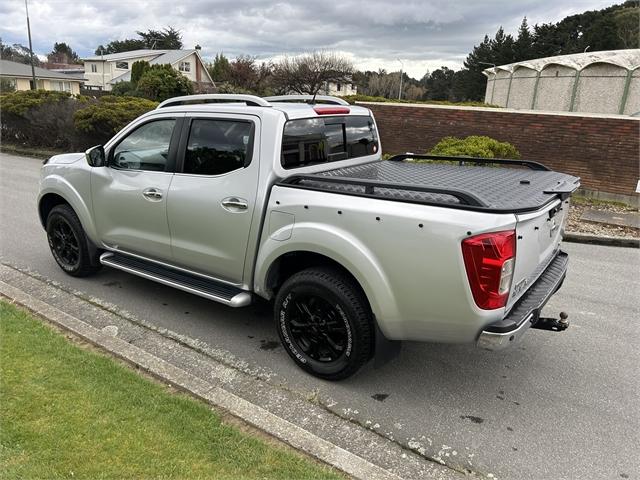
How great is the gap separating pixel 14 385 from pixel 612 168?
1185cm

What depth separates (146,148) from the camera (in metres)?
4.48

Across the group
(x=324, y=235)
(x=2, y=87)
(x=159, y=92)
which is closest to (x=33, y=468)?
(x=324, y=235)

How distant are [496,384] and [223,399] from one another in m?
1.93

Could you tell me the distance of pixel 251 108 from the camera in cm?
380

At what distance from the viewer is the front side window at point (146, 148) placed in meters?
4.27

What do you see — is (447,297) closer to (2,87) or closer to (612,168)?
(612,168)

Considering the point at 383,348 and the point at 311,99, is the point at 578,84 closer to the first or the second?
the point at 311,99

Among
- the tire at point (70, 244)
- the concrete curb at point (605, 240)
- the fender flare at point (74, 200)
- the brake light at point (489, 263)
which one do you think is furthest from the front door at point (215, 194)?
the concrete curb at point (605, 240)

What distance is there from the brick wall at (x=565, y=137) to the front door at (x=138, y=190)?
32.8 ft

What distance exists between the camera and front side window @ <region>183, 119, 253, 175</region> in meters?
3.76

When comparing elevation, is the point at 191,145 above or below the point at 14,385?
above

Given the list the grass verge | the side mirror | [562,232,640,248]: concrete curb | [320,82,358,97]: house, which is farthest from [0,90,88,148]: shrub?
[320,82,358,97]: house

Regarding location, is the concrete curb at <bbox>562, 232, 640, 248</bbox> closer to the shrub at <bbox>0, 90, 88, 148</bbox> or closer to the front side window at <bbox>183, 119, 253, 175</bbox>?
the front side window at <bbox>183, 119, 253, 175</bbox>

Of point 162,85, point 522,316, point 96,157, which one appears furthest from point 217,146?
point 162,85
